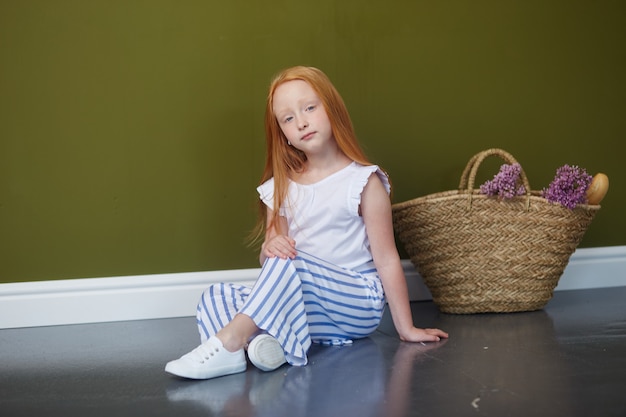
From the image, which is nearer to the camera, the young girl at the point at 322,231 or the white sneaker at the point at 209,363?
the white sneaker at the point at 209,363

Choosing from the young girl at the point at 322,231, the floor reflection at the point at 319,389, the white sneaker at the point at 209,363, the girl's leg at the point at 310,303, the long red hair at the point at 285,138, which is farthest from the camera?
the long red hair at the point at 285,138

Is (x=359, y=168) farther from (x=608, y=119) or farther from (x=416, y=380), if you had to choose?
(x=608, y=119)

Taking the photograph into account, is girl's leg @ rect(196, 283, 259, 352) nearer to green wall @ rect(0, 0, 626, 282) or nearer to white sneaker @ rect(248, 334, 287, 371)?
white sneaker @ rect(248, 334, 287, 371)

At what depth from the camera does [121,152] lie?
94.8 inches

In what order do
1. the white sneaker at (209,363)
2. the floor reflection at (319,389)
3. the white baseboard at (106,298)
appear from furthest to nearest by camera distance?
the white baseboard at (106,298) → the white sneaker at (209,363) → the floor reflection at (319,389)

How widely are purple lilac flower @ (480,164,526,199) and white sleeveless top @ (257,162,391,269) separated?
0.35 meters

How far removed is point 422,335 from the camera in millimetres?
1920

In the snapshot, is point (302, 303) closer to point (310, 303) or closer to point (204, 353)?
point (310, 303)

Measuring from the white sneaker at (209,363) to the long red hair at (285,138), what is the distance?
46 cm

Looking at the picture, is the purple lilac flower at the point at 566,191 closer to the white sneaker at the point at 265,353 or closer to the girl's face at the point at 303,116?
the girl's face at the point at 303,116

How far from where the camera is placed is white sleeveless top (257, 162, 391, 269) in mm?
1952

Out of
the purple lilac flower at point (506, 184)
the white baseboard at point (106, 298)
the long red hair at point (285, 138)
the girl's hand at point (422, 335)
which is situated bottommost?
the girl's hand at point (422, 335)

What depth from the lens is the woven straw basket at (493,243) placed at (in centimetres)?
222

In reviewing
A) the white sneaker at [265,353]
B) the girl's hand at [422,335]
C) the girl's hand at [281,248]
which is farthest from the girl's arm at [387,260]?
the white sneaker at [265,353]
